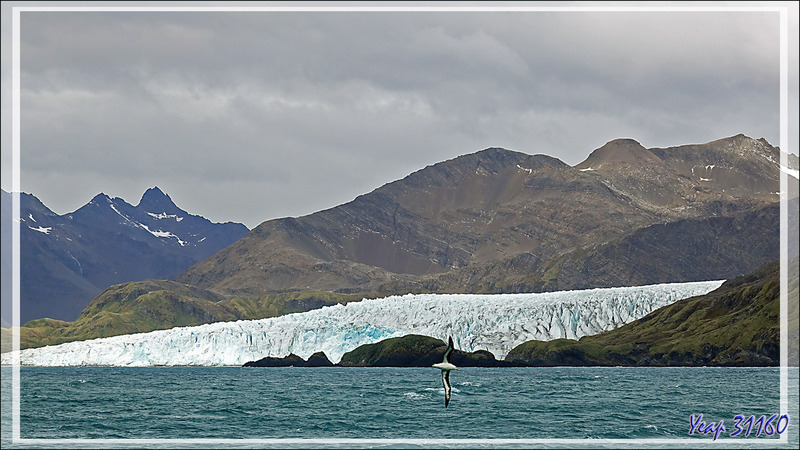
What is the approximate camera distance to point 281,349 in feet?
259

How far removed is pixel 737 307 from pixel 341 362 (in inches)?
1450

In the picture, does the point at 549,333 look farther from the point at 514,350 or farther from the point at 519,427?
the point at 519,427

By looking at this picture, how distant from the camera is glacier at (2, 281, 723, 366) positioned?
3000 inches

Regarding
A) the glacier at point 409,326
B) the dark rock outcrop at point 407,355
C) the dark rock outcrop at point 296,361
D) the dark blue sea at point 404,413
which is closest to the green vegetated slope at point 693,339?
the glacier at point 409,326

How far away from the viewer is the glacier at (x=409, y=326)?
3000 inches

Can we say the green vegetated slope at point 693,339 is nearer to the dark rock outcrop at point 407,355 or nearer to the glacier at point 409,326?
the glacier at point 409,326

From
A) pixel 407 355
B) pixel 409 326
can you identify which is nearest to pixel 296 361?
pixel 407 355

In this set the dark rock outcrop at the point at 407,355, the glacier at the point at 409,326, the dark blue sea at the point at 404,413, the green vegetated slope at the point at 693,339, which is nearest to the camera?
the dark blue sea at the point at 404,413

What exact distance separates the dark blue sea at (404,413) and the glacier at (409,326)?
20.2 m

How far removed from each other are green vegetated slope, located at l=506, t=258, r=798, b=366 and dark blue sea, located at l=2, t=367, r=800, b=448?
66.6 ft

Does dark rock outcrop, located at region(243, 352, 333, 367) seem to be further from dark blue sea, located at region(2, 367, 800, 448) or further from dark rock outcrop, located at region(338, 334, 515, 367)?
dark blue sea, located at region(2, 367, 800, 448)

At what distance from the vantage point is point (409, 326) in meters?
77.2

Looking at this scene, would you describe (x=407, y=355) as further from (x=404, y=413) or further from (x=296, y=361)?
(x=404, y=413)

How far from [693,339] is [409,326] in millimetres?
24747
